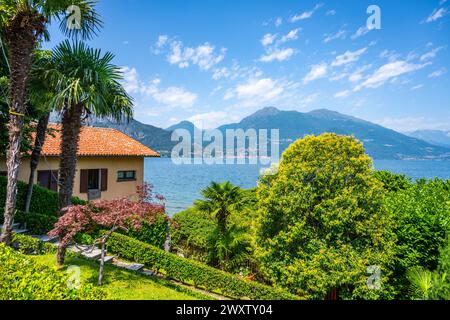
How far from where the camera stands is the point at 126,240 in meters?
11.6

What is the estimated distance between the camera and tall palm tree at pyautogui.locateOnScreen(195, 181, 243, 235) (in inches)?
501

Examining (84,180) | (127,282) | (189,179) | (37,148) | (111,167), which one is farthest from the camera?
(189,179)

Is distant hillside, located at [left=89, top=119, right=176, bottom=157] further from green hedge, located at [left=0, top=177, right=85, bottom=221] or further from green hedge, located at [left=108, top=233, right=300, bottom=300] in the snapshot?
green hedge, located at [left=108, top=233, right=300, bottom=300]

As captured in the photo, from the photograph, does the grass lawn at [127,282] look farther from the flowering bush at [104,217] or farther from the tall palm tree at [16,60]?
the tall palm tree at [16,60]

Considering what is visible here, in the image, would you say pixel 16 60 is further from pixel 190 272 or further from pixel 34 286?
pixel 190 272

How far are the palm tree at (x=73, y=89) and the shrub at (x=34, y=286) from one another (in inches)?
190

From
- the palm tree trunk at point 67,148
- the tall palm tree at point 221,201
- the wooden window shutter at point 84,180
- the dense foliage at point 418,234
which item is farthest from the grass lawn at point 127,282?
the wooden window shutter at point 84,180

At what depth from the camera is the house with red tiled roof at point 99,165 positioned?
1789cm

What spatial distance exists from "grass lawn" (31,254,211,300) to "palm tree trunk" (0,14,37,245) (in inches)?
74.5

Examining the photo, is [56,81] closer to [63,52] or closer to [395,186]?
[63,52]

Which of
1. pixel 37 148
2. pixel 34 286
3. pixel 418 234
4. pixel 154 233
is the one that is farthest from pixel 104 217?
pixel 418 234

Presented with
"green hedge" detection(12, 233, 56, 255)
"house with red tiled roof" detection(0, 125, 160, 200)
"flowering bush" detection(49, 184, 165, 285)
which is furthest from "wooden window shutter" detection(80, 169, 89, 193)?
"flowering bush" detection(49, 184, 165, 285)

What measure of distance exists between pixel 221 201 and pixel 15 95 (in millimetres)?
8641

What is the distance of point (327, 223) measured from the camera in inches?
344
